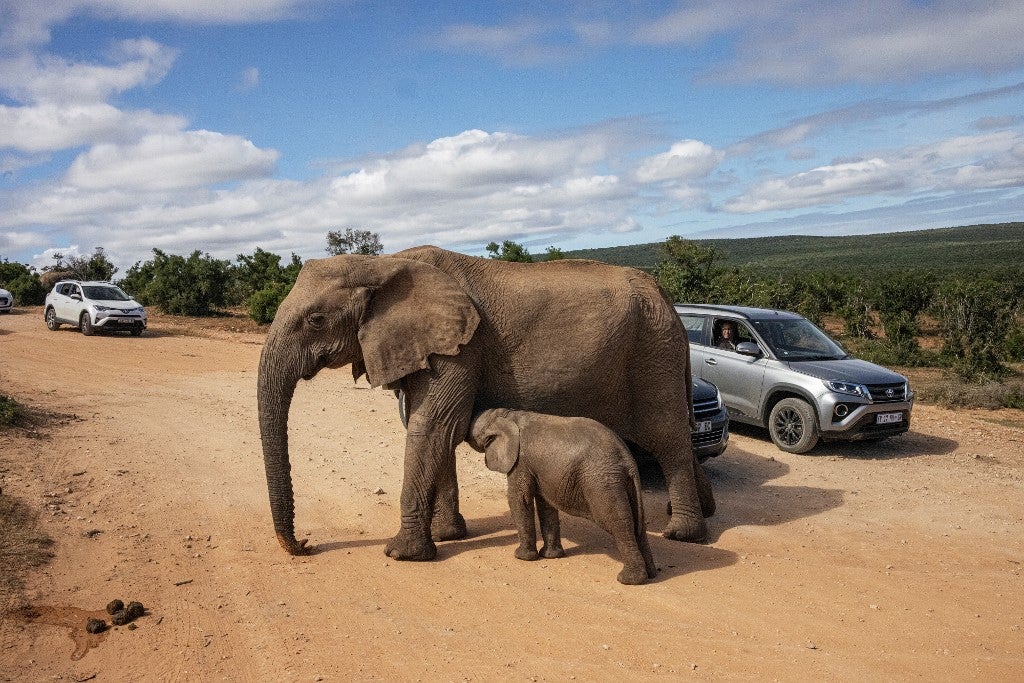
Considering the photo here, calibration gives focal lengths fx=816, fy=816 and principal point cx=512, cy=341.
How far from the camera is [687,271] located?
22719mm

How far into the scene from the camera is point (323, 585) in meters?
6.70

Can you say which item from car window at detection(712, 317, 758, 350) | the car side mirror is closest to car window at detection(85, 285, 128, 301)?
car window at detection(712, 317, 758, 350)

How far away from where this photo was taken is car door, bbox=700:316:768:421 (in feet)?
41.2

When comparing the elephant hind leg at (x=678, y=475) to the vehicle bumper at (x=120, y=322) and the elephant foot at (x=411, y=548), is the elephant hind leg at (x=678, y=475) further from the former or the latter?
the vehicle bumper at (x=120, y=322)


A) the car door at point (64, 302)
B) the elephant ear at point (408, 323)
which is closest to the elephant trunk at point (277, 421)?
the elephant ear at point (408, 323)

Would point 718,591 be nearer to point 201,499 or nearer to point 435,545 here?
point 435,545

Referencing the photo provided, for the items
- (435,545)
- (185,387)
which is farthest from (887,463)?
(185,387)

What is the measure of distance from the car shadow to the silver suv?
303 mm

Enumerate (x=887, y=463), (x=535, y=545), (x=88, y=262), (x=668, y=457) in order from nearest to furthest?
1. (x=535, y=545)
2. (x=668, y=457)
3. (x=887, y=463)
4. (x=88, y=262)

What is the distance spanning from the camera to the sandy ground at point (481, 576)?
18.0ft

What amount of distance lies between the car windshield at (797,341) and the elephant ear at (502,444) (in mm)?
6864

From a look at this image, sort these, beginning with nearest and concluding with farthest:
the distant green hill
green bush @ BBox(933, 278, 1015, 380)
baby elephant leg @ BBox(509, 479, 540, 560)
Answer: baby elephant leg @ BBox(509, 479, 540, 560)
green bush @ BBox(933, 278, 1015, 380)
the distant green hill

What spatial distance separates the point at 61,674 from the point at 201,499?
341 cm

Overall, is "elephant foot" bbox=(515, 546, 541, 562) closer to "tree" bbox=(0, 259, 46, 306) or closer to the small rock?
the small rock
